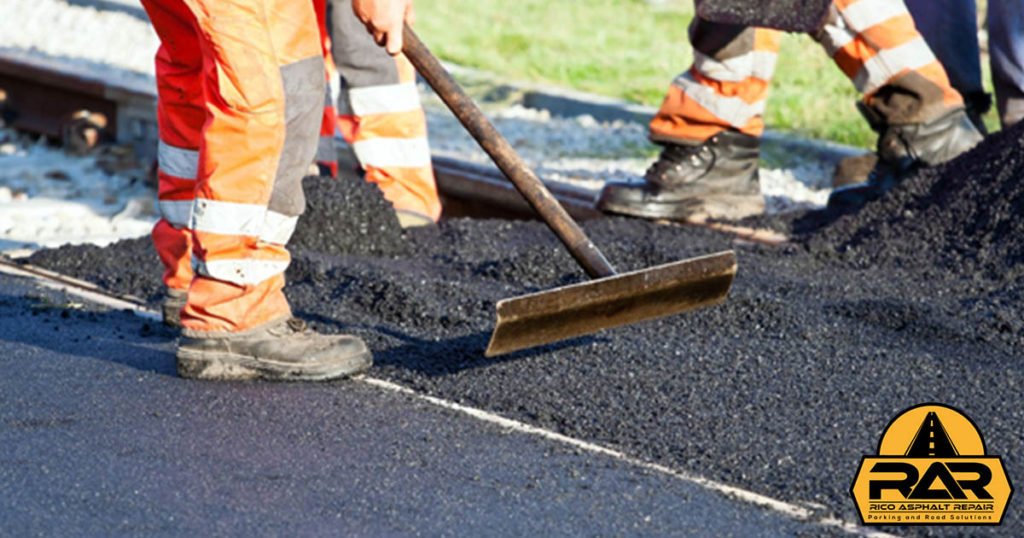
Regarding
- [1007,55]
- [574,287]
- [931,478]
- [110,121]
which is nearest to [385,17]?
[574,287]

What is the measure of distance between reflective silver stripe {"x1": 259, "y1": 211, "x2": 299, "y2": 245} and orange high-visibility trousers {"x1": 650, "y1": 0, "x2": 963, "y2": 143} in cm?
258

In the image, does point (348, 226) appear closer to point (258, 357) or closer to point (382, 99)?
point (382, 99)

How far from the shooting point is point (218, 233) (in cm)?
344

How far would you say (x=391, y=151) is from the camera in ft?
18.3

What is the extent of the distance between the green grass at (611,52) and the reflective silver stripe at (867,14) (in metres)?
1.88

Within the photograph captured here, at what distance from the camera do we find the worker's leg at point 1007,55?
5.67 m

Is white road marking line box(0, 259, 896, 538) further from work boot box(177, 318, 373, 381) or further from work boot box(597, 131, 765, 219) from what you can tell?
work boot box(597, 131, 765, 219)

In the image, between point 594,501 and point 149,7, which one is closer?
point 594,501

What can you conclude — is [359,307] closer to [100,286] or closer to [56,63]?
[100,286]

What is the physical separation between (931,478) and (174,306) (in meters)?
2.20

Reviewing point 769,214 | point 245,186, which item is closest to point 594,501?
point 245,186

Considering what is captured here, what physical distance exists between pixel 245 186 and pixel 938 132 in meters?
3.26

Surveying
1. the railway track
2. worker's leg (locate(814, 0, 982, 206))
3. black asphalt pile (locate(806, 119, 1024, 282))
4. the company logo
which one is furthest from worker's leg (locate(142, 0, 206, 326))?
worker's leg (locate(814, 0, 982, 206))

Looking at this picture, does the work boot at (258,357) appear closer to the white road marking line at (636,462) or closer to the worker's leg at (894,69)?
the white road marking line at (636,462)
